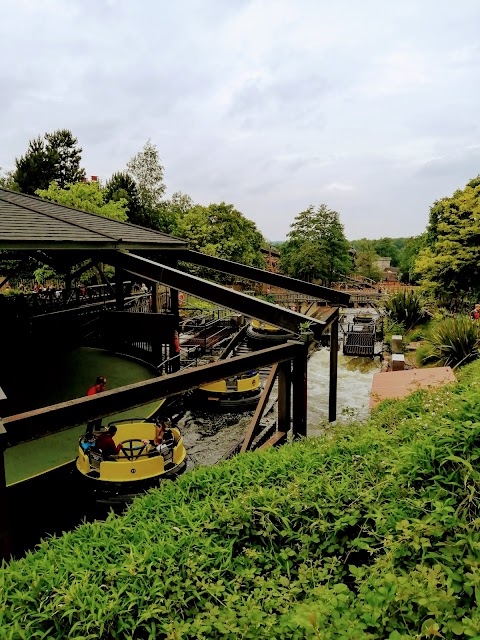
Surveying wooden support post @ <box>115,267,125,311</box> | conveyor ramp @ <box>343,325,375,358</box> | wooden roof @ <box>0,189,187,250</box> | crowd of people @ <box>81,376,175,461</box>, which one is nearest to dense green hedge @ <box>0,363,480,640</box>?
crowd of people @ <box>81,376,175,461</box>

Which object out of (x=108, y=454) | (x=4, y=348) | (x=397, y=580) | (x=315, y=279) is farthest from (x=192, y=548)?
(x=315, y=279)

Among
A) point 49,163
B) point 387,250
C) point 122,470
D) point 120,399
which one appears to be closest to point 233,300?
point 120,399

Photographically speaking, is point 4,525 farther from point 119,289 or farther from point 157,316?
point 119,289

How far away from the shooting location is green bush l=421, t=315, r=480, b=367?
40.1 ft

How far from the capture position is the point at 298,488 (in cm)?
303

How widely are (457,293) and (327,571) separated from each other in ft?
67.3

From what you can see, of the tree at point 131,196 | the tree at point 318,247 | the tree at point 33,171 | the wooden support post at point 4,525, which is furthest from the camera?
the tree at point 318,247

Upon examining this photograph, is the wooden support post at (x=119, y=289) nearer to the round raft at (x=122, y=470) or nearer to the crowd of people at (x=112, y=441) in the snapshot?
the crowd of people at (x=112, y=441)

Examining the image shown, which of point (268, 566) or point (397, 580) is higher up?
point (397, 580)

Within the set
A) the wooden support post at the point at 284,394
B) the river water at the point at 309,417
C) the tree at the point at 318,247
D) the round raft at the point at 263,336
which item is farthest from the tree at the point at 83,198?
the tree at the point at 318,247

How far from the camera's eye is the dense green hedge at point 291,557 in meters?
2.08

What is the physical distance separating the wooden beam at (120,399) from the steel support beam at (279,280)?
305cm

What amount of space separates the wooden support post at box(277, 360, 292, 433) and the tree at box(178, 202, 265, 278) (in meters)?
33.0

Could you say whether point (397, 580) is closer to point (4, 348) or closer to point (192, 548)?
point (192, 548)
